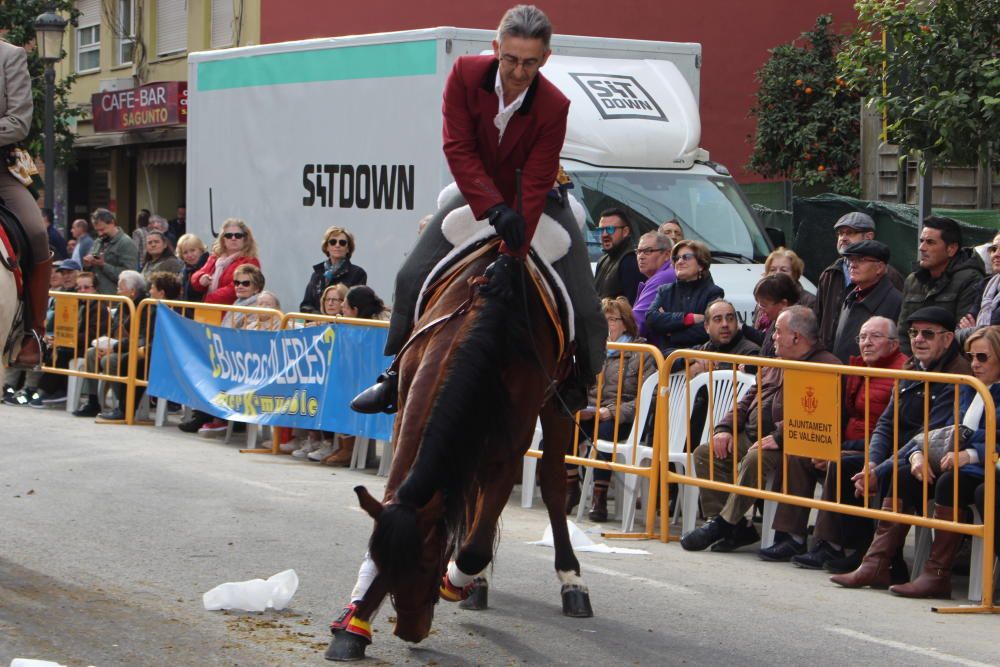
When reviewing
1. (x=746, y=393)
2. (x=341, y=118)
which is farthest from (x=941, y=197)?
(x=746, y=393)

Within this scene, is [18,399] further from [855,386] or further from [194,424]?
[855,386]

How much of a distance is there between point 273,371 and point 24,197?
4854mm

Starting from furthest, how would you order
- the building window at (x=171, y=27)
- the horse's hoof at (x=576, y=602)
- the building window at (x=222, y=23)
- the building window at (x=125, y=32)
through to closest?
the building window at (x=125, y=32), the building window at (x=171, y=27), the building window at (x=222, y=23), the horse's hoof at (x=576, y=602)

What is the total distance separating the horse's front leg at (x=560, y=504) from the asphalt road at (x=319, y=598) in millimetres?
A: 123

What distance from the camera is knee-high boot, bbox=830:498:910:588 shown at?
8.42 m

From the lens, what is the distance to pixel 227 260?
15258mm

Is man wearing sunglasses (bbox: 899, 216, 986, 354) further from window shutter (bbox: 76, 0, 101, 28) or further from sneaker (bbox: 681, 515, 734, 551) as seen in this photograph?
window shutter (bbox: 76, 0, 101, 28)

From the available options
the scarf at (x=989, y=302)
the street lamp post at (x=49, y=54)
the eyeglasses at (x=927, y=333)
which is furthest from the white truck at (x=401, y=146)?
the street lamp post at (x=49, y=54)

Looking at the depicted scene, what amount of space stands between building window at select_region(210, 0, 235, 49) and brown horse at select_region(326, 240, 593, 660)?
24818mm

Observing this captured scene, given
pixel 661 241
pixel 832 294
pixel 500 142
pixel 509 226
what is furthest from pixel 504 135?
pixel 661 241

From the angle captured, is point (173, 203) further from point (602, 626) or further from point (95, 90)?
point (602, 626)

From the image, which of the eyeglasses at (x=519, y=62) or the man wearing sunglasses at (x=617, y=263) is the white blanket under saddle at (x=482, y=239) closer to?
the eyeglasses at (x=519, y=62)

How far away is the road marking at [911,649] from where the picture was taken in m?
6.61

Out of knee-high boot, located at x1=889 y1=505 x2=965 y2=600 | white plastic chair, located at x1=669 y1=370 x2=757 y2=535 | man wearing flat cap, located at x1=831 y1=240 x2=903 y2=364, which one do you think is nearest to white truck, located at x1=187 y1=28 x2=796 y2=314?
man wearing flat cap, located at x1=831 y1=240 x2=903 y2=364
